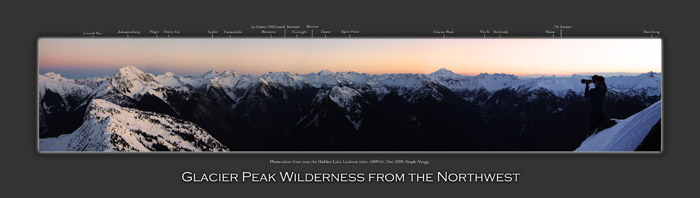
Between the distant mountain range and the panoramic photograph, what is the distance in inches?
4.0

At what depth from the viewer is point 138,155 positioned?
22281 millimetres

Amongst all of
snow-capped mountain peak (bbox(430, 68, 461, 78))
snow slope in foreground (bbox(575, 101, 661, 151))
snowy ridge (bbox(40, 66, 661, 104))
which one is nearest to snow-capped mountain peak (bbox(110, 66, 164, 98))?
snowy ridge (bbox(40, 66, 661, 104))

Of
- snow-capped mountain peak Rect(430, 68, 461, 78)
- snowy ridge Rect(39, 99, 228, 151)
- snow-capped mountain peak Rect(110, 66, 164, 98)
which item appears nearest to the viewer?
snowy ridge Rect(39, 99, 228, 151)

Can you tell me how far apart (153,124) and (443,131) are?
19091mm

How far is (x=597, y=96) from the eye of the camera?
821 inches

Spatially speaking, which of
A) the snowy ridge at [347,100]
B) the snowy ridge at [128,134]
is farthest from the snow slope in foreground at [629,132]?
the snowy ridge at [128,134]

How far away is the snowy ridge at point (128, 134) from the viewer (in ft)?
74.5

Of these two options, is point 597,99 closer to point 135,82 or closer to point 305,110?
point 305,110

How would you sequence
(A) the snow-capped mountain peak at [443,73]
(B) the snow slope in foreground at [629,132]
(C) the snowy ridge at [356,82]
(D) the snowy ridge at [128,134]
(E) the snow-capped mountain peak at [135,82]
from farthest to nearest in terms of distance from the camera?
(A) the snow-capped mountain peak at [443,73] → (C) the snowy ridge at [356,82] → (E) the snow-capped mountain peak at [135,82] → (D) the snowy ridge at [128,134] → (B) the snow slope in foreground at [629,132]

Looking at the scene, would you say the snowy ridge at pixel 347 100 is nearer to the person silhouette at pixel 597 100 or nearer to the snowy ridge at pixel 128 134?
the snowy ridge at pixel 128 134

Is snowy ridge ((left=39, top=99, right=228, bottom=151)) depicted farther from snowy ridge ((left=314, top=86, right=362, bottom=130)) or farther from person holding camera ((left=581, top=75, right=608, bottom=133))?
person holding camera ((left=581, top=75, right=608, bottom=133))

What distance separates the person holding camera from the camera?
20.8 metres

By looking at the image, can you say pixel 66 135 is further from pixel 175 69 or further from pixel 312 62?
pixel 312 62

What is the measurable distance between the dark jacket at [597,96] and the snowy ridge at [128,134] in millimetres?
20399
